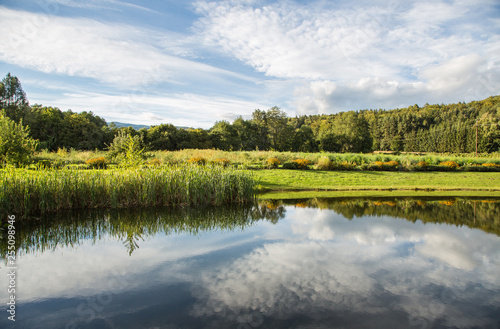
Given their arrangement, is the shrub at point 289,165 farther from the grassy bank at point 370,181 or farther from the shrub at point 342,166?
the shrub at point 342,166

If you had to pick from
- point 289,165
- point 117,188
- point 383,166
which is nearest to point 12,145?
point 117,188

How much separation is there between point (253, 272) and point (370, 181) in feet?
47.0

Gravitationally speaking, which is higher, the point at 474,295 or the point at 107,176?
the point at 107,176

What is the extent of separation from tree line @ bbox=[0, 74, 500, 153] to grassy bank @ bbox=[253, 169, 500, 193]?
13994mm

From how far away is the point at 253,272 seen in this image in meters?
5.12

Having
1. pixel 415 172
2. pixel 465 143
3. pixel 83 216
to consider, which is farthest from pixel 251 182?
pixel 465 143

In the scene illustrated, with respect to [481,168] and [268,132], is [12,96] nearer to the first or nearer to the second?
[268,132]

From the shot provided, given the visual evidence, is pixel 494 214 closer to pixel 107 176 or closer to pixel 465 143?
pixel 107 176

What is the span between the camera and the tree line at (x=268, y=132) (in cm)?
3734

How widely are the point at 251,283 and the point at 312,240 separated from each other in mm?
2739

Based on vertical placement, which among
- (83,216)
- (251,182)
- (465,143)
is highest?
(465,143)

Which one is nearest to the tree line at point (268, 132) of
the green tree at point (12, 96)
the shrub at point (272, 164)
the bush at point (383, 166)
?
the green tree at point (12, 96)

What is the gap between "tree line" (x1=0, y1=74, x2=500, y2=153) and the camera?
123 ft

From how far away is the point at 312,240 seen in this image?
704 centimetres
